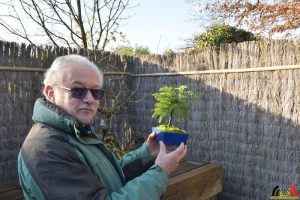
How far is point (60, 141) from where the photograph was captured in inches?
47.5

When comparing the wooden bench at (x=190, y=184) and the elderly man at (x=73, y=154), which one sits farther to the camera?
the wooden bench at (x=190, y=184)

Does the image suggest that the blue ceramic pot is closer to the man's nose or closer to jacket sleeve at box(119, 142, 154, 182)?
jacket sleeve at box(119, 142, 154, 182)

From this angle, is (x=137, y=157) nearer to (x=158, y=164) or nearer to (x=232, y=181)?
(x=158, y=164)

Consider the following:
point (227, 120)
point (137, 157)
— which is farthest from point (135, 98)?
point (137, 157)

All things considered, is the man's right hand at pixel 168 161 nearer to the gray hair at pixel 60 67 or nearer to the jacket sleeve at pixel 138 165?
the jacket sleeve at pixel 138 165

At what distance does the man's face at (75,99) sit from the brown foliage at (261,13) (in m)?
8.17

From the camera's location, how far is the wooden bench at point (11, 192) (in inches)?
94.9

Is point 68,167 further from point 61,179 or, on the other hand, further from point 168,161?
point 168,161

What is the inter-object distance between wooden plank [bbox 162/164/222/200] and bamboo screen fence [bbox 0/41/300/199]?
263 mm

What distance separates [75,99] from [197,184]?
204cm

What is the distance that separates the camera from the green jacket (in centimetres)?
112

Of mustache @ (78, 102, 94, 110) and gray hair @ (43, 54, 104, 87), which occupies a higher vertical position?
gray hair @ (43, 54, 104, 87)

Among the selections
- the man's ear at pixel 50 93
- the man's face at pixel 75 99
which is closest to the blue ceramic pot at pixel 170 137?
the man's face at pixel 75 99

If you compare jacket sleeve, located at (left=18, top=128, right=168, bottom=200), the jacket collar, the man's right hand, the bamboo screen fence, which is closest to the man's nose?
the jacket collar
